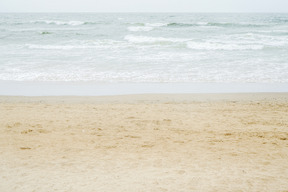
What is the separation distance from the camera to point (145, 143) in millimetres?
5613

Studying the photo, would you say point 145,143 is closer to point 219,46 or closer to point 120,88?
point 120,88

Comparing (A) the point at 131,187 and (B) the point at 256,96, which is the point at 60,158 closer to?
(A) the point at 131,187

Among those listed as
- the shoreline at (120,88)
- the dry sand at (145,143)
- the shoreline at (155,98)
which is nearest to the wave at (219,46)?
the shoreline at (120,88)

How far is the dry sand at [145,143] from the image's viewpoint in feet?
13.6

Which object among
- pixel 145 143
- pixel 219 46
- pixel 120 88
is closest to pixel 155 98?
pixel 120 88

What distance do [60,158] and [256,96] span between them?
20.7 feet

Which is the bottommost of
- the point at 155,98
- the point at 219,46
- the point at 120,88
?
the point at 155,98

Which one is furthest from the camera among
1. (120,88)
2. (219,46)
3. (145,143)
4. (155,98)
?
(219,46)

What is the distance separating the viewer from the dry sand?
4.14 metres

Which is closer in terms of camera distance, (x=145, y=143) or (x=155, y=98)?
(x=145, y=143)

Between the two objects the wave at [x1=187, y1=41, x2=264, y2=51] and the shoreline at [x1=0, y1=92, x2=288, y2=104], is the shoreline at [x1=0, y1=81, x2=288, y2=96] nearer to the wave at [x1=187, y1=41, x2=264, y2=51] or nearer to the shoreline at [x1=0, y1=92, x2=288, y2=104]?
the shoreline at [x1=0, y1=92, x2=288, y2=104]

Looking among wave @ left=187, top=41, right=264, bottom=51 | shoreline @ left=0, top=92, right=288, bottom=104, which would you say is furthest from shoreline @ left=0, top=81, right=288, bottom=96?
wave @ left=187, top=41, right=264, bottom=51

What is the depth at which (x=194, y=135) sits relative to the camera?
5988 millimetres

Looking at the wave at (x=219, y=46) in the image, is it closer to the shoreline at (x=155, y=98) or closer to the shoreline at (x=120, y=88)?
the shoreline at (x=120, y=88)
